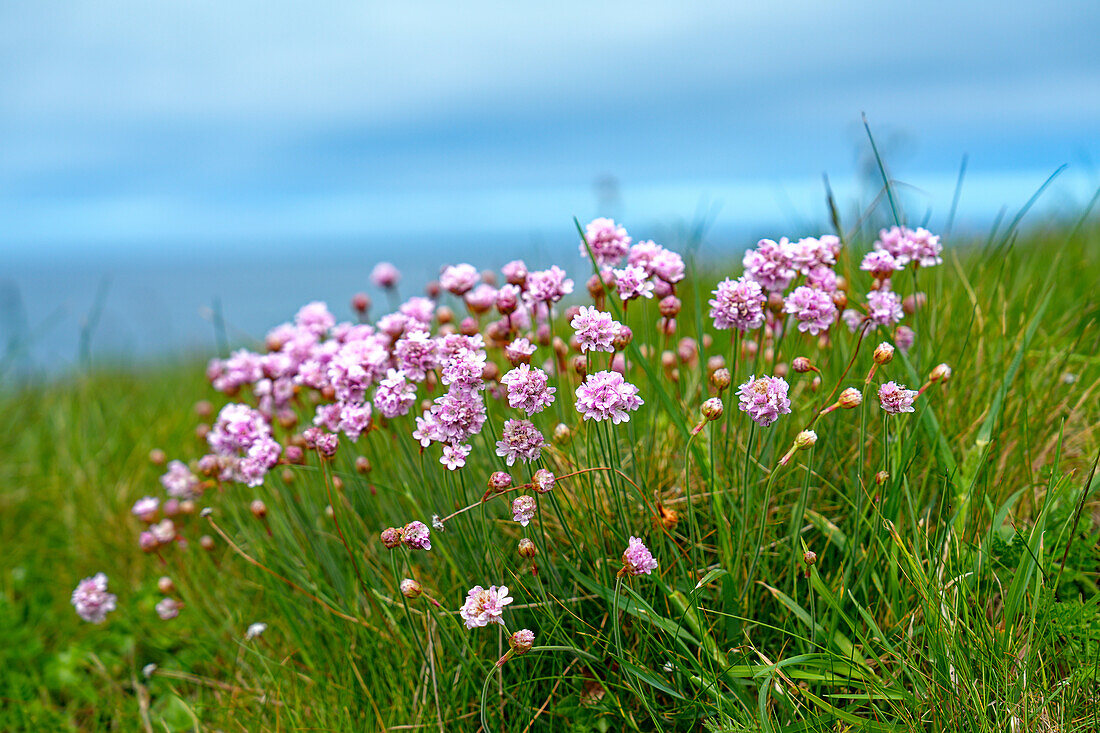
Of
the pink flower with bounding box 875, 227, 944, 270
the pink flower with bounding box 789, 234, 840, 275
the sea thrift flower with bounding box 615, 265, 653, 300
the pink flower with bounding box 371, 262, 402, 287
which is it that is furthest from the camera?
the pink flower with bounding box 371, 262, 402, 287

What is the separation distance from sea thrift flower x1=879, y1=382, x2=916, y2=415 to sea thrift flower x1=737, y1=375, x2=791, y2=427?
10.4 inches

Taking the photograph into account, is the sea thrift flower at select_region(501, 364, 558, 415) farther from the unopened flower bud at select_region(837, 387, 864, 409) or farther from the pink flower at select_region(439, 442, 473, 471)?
the unopened flower bud at select_region(837, 387, 864, 409)

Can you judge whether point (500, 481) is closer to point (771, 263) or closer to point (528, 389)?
point (528, 389)

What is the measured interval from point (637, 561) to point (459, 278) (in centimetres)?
112

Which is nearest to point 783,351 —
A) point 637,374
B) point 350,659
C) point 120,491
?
point 637,374

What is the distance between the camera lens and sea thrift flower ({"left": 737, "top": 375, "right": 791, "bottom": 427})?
71.2 inches

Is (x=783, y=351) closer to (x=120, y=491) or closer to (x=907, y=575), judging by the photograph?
(x=907, y=575)

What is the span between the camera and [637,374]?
3.20 meters

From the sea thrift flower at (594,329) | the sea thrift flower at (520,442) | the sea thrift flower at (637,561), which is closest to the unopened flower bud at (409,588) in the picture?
the sea thrift flower at (520,442)

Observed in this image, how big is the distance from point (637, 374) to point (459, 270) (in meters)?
0.99

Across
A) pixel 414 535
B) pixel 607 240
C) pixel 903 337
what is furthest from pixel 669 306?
pixel 414 535

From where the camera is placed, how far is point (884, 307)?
2195 millimetres

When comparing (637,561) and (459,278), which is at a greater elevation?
(459,278)

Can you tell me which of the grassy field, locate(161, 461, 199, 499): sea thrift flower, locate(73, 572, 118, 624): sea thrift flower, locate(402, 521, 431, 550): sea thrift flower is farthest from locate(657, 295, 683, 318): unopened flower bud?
locate(73, 572, 118, 624): sea thrift flower
